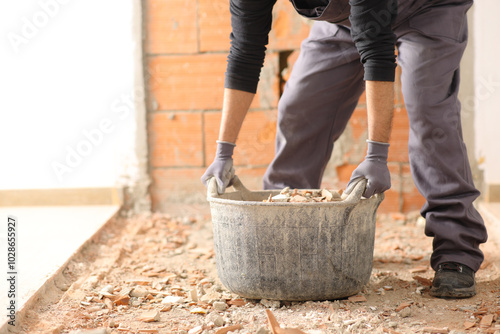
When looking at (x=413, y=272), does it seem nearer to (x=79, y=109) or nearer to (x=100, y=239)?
(x=100, y=239)

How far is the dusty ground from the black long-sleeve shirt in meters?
0.76

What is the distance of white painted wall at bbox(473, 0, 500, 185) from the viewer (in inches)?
120

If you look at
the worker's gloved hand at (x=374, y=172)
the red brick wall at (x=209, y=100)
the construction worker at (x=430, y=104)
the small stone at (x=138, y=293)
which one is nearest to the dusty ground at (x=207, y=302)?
the small stone at (x=138, y=293)

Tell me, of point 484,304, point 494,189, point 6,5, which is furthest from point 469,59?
point 6,5

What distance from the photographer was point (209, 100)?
326 cm

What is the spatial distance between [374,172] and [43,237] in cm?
171

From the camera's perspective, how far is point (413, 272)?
7.13 feet

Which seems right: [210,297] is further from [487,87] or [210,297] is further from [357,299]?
[487,87]

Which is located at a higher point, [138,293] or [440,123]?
[440,123]

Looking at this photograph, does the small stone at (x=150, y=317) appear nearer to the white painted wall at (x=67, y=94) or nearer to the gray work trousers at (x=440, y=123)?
the gray work trousers at (x=440, y=123)

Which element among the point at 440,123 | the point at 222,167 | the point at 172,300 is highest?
the point at 440,123

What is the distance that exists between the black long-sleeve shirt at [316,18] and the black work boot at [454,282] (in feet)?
2.44

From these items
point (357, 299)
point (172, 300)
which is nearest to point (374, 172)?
point (357, 299)

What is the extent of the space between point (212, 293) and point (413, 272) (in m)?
0.87
